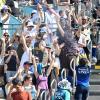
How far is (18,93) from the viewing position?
48.9ft

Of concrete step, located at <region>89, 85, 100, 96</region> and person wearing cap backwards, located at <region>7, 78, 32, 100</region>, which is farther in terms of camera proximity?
concrete step, located at <region>89, 85, 100, 96</region>

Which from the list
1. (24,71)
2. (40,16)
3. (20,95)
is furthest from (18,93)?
(40,16)

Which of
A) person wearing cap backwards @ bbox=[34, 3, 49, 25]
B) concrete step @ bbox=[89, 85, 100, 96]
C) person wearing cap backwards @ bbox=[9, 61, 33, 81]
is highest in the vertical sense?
person wearing cap backwards @ bbox=[34, 3, 49, 25]

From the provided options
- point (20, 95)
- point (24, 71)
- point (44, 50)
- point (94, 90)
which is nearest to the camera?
point (20, 95)

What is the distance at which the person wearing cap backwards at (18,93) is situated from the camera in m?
14.9

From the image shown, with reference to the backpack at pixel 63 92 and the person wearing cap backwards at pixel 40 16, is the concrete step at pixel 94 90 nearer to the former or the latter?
the backpack at pixel 63 92

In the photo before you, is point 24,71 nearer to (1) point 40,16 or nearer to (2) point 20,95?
(2) point 20,95

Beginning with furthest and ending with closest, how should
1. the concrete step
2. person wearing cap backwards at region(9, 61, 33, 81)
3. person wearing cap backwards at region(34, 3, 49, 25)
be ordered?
person wearing cap backwards at region(34, 3, 49, 25) → the concrete step → person wearing cap backwards at region(9, 61, 33, 81)

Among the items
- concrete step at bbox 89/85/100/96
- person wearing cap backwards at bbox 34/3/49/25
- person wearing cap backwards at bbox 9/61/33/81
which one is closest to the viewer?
person wearing cap backwards at bbox 9/61/33/81

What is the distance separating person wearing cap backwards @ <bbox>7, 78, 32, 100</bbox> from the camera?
14.9 meters

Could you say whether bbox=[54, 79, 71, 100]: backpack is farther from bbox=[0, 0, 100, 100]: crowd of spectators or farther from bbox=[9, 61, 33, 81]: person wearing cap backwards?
bbox=[9, 61, 33, 81]: person wearing cap backwards

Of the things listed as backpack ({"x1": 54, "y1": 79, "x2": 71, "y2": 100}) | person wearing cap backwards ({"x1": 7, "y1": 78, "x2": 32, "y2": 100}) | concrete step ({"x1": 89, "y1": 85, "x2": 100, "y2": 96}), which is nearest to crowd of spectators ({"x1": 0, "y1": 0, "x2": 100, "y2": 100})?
person wearing cap backwards ({"x1": 7, "y1": 78, "x2": 32, "y2": 100})

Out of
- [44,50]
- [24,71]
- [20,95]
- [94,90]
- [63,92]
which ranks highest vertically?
[44,50]

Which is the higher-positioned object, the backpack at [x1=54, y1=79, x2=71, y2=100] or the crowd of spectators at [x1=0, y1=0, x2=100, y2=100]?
the crowd of spectators at [x1=0, y1=0, x2=100, y2=100]
